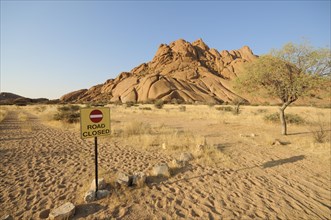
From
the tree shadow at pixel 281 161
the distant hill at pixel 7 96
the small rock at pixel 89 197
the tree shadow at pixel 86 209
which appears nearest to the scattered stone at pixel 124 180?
the small rock at pixel 89 197

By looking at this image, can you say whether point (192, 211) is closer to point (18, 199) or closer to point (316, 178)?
point (18, 199)

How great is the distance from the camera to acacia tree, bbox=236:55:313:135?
10.3m

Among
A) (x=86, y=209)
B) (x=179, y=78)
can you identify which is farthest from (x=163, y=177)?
(x=179, y=78)

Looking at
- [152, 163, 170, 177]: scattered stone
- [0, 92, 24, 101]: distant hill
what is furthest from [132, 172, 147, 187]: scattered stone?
[0, 92, 24, 101]: distant hill

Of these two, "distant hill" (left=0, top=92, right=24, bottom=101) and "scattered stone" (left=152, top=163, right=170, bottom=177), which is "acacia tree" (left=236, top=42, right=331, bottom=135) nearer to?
"scattered stone" (left=152, top=163, right=170, bottom=177)

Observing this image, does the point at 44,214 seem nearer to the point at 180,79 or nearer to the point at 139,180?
the point at 139,180

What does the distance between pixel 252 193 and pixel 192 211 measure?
200 cm

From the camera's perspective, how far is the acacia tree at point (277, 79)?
10289mm

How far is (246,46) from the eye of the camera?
9950 cm

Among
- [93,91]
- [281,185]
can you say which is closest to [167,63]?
[93,91]

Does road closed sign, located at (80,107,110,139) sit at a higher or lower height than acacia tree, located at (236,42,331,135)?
lower

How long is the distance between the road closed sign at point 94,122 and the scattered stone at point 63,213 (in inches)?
54.2

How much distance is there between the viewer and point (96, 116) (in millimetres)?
3797

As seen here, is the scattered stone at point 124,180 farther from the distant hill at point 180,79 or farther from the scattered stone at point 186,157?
the distant hill at point 180,79
